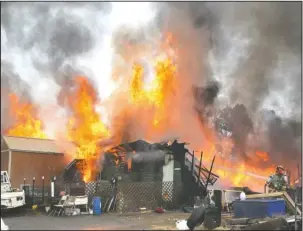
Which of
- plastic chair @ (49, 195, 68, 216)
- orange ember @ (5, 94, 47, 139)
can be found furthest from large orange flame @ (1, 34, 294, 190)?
plastic chair @ (49, 195, 68, 216)

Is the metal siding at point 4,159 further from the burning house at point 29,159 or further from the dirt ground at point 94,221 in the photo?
the dirt ground at point 94,221

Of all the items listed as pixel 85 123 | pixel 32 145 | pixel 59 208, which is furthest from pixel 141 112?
pixel 59 208

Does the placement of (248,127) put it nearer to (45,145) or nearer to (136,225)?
(45,145)

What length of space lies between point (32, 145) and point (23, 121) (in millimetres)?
3029

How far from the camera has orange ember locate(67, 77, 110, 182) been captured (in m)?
19.9

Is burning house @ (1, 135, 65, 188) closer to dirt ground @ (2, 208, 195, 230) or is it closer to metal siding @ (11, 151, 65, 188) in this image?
metal siding @ (11, 151, 65, 188)

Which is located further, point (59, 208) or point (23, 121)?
point (23, 121)

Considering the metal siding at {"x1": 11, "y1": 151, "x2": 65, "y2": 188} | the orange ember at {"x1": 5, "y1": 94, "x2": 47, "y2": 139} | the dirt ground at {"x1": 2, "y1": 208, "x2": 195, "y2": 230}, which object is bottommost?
the dirt ground at {"x1": 2, "y1": 208, "x2": 195, "y2": 230}

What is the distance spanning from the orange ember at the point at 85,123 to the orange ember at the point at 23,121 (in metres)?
2.65

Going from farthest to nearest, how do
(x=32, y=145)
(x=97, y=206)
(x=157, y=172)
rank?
(x=32, y=145)
(x=157, y=172)
(x=97, y=206)

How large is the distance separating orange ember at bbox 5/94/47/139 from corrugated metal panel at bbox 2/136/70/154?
1792 millimetres

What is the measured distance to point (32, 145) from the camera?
20.0 metres

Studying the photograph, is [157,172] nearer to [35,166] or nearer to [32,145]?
[35,166]

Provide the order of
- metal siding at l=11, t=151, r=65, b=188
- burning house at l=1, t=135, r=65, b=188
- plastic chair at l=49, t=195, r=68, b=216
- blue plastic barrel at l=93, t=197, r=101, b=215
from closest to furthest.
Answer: plastic chair at l=49, t=195, r=68, b=216 < blue plastic barrel at l=93, t=197, r=101, b=215 < burning house at l=1, t=135, r=65, b=188 < metal siding at l=11, t=151, r=65, b=188
